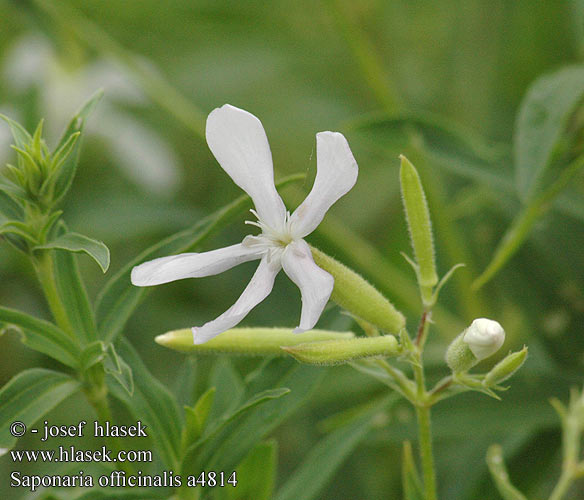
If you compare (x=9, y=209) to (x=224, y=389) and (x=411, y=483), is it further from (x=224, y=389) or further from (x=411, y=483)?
(x=411, y=483)

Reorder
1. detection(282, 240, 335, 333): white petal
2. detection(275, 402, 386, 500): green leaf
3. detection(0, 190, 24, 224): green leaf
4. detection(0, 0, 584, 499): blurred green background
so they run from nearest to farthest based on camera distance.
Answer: detection(282, 240, 335, 333): white petal, detection(0, 190, 24, 224): green leaf, detection(275, 402, 386, 500): green leaf, detection(0, 0, 584, 499): blurred green background

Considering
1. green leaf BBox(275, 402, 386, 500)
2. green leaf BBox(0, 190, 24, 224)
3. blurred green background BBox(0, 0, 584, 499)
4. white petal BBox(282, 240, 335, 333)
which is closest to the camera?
white petal BBox(282, 240, 335, 333)

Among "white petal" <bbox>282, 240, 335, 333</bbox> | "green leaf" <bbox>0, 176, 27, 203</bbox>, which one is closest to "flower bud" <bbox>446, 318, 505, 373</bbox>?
"white petal" <bbox>282, 240, 335, 333</bbox>

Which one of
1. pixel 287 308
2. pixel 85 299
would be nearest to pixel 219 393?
pixel 85 299

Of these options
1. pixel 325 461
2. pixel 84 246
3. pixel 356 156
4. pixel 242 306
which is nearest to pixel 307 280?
pixel 242 306

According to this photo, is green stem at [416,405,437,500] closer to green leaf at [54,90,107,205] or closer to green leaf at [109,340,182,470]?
green leaf at [109,340,182,470]

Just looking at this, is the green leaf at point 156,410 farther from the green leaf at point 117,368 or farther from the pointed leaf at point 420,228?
the pointed leaf at point 420,228

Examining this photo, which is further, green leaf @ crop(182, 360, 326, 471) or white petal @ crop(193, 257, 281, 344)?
green leaf @ crop(182, 360, 326, 471)

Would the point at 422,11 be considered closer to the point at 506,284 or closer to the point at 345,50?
the point at 345,50
